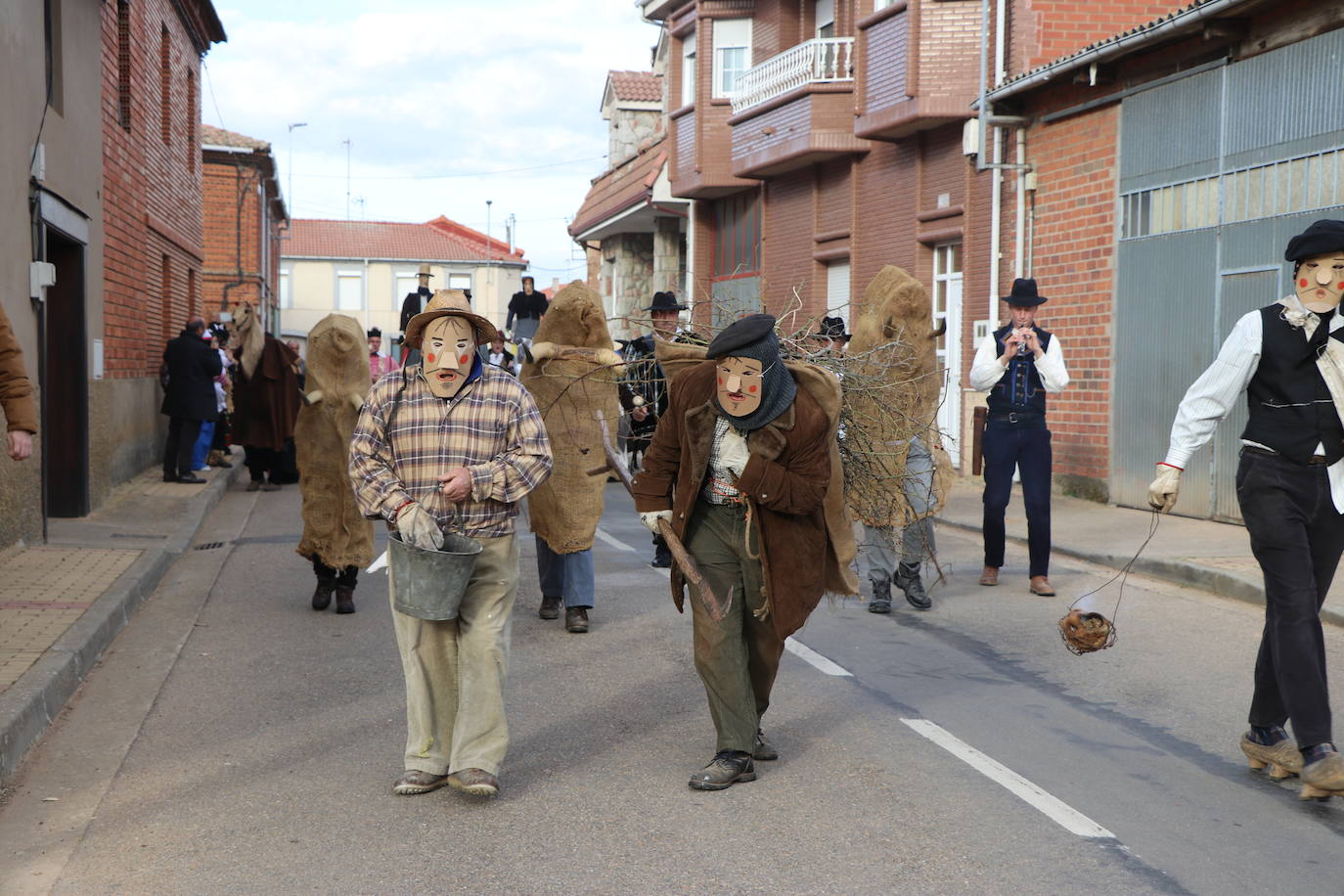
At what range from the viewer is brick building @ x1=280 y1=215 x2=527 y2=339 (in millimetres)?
77750

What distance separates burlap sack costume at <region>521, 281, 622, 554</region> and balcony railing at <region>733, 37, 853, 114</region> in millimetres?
14628

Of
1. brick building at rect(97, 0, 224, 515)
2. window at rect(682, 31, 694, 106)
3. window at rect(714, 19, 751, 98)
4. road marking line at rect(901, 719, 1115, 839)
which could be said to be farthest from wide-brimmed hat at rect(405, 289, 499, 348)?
window at rect(682, 31, 694, 106)

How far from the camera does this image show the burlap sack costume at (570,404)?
27.3ft

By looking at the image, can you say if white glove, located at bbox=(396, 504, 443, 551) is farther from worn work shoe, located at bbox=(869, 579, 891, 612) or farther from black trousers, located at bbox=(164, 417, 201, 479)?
black trousers, located at bbox=(164, 417, 201, 479)

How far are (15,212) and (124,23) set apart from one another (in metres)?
7.48

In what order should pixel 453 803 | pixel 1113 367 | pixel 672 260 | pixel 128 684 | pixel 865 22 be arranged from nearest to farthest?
pixel 453 803, pixel 128 684, pixel 1113 367, pixel 865 22, pixel 672 260

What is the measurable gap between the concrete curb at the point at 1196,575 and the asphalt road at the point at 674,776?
0.81 meters

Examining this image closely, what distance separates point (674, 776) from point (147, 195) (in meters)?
15.9

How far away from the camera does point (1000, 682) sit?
23.2 ft

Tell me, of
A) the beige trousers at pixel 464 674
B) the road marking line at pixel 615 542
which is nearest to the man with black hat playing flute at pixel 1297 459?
the beige trousers at pixel 464 674

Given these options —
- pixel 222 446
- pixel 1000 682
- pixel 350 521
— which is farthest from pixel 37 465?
pixel 222 446

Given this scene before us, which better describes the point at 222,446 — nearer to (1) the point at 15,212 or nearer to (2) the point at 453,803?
(1) the point at 15,212

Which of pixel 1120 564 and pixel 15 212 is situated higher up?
pixel 15 212

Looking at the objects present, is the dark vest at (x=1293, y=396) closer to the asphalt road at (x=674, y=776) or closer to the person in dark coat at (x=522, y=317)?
the asphalt road at (x=674, y=776)
